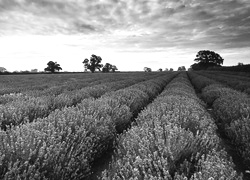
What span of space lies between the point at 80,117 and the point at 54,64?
85338 millimetres

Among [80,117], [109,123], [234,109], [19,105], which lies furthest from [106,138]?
[234,109]

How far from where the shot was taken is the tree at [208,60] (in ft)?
298

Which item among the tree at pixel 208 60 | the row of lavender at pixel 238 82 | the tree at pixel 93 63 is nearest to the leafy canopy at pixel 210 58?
the tree at pixel 208 60

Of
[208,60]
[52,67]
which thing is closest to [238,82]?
[52,67]

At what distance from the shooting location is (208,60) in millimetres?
91812

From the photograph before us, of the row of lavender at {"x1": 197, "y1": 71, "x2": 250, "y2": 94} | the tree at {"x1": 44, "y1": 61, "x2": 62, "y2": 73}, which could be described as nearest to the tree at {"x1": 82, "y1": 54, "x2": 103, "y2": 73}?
the tree at {"x1": 44, "y1": 61, "x2": 62, "y2": 73}

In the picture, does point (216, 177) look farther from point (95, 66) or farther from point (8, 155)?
point (95, 66)

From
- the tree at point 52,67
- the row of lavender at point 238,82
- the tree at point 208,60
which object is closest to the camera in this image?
the row of lavender at point 238,82

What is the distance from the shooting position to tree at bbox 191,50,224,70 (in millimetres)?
90875

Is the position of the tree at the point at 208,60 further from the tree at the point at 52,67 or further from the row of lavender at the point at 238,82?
the row of lavender at the point at 238,82

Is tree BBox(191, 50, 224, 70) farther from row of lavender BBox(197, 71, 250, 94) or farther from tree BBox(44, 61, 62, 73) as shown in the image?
row of lavender BBox(197, 71, 250, 94)

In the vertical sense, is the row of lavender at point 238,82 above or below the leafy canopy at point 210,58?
below

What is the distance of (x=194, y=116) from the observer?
3467 mm

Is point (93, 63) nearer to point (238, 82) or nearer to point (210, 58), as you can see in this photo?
point (210, 58)
